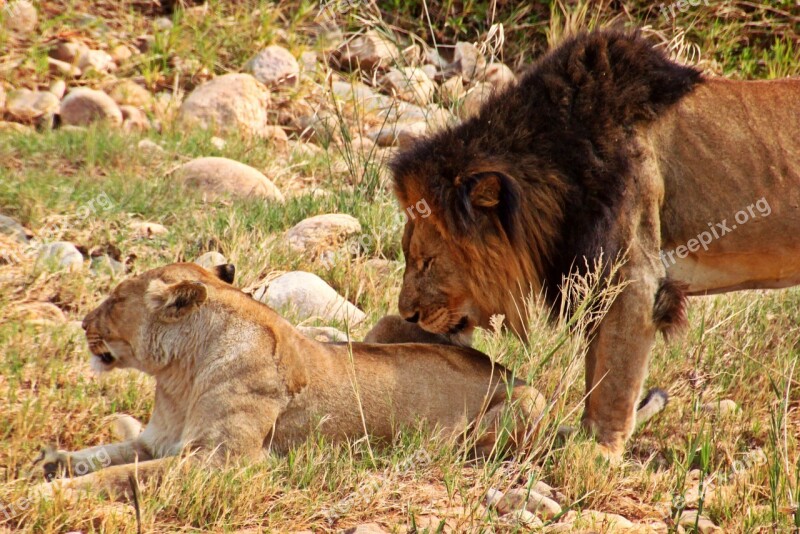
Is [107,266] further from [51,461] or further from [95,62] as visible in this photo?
[95,62]

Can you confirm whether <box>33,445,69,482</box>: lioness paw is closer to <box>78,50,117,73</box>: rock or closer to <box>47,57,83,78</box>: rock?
<box>47,57,83,78</box>: rock

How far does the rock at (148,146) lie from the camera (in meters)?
7.44

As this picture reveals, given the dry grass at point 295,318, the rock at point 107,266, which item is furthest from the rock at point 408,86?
the rock at point 107,266

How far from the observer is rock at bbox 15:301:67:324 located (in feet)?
17.1

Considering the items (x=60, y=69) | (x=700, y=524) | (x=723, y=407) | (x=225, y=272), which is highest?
(x=225, y=272)

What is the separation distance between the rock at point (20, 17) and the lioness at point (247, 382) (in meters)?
5.46

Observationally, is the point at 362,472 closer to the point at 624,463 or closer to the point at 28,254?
the point at 624,463

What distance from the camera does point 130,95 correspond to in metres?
8.75

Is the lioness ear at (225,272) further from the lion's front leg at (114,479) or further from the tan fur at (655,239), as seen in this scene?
the lion's front leg at (114,479)

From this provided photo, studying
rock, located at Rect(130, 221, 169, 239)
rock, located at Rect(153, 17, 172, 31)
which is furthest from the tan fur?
rock, located at Rect(153, 17, 172, 31)

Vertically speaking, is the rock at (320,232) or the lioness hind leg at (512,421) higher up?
the lioness hind leg at (512,421)

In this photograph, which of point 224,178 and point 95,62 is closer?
point 224,178

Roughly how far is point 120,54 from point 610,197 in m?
5.97

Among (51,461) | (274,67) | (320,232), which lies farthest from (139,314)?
(274,67)
